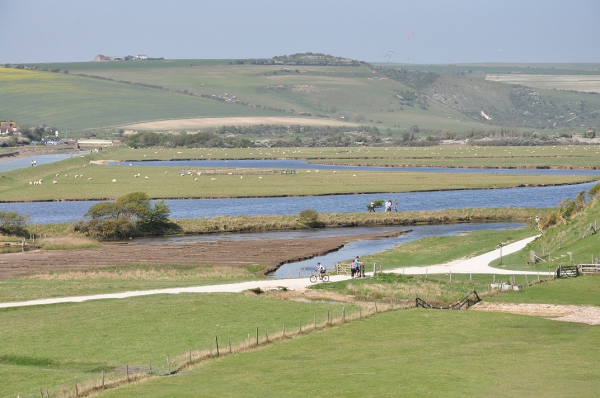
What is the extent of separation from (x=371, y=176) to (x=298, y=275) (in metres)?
67.9

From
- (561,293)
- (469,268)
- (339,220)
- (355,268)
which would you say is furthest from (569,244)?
(339,220)

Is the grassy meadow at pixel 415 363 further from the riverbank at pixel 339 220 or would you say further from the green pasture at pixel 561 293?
the riverbank at pixel 339 220

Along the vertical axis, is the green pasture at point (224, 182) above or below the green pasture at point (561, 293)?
below

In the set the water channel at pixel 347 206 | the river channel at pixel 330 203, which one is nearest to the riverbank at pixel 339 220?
the water channel at pixel 347 206

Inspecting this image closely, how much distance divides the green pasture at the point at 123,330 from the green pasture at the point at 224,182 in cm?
5444

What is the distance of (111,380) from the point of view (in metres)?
28.5

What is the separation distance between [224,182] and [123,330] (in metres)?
76.2

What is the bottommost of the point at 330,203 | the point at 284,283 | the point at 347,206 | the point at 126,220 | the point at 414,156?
the point at 414,156

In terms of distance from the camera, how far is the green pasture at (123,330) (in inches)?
1208

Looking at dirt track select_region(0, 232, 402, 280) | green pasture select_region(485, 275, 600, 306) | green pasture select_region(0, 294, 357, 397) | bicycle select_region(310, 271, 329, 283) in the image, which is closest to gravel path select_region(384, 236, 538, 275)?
green pasture select_region(485, 275, 600, 306)

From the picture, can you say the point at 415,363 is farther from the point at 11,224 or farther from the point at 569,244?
the point at 11,224

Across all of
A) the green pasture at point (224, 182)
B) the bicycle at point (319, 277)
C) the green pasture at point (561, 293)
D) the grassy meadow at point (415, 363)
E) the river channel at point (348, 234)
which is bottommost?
the green pasture at point (224, 182)

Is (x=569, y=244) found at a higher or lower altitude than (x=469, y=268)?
higher

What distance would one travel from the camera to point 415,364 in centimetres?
2830
